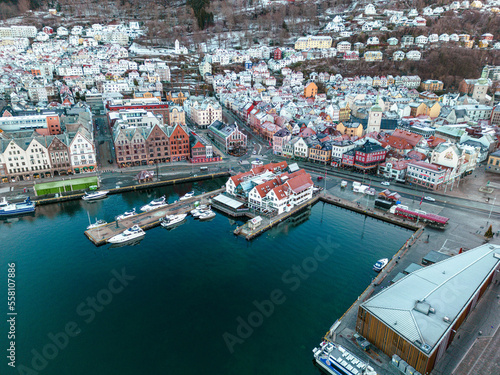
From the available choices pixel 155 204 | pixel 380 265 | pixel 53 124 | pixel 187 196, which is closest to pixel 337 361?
pixel 380 265

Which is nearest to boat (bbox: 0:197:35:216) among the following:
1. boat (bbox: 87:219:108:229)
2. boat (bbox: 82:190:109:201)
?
boat (bbox: 82:190:109:201)

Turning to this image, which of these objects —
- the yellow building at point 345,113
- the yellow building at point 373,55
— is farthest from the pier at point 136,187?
the yellow building at point 373,55

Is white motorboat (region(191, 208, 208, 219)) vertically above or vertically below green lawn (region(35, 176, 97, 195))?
below

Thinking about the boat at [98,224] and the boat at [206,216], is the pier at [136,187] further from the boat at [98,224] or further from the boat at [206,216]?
the boat at [206,216]

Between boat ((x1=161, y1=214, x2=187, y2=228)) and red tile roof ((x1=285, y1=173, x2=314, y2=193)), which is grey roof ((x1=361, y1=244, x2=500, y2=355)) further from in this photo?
boat ((x1=161, y1=214, x2=187, y2=228))

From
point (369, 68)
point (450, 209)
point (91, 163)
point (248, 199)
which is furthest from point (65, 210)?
point (369, 68)
